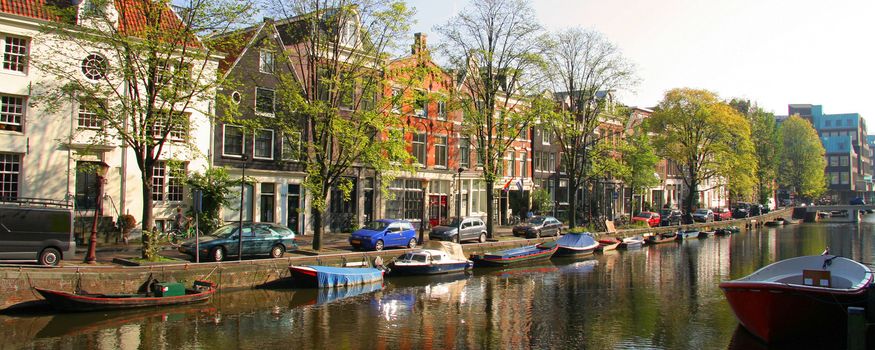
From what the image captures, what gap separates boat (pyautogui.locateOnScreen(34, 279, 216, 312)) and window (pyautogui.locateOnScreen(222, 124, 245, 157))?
13313 millimetres

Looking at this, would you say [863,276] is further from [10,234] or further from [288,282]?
[10,234]

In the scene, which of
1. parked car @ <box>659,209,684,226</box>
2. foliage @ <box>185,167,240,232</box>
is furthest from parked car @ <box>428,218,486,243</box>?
parked car @ <box>659,209,684,226</box>

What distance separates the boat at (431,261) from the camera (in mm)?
30984

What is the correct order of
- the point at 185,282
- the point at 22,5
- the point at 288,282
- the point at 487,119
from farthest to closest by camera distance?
1. the point at 487,119
2. the point at 22,5
3. the point at 288,282
4. the point at 185,282

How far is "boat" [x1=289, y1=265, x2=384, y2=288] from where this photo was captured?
26.5 meters

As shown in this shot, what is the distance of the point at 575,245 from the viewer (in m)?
42.5

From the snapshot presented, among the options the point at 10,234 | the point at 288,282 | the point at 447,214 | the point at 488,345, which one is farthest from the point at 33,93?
the point at 447,214

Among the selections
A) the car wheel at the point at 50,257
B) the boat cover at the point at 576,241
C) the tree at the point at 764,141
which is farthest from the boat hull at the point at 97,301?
the tree at the point at 764,141

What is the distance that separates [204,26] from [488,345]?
16.1m

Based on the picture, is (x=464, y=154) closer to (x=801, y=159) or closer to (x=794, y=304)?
(x=794, y=304)

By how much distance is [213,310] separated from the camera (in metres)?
21.9

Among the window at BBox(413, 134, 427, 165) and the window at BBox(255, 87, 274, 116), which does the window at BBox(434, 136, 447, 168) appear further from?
the window at BBox(255, 87, 274, 116)

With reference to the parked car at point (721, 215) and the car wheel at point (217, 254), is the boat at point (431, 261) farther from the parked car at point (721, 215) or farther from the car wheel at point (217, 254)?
the parked car at point (721, 215)

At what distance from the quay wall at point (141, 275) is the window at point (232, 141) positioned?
9.66 metres
